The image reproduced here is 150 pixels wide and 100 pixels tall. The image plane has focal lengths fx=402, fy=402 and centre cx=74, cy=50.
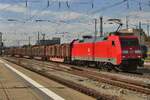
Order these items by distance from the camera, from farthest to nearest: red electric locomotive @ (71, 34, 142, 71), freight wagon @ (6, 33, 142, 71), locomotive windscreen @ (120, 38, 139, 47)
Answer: locomotive windscreen @ (120, 38, 139, 47)
freight wagon @ (6, 33, 142, 71)
red electric locomotive @ (71, 34, 142, 71)

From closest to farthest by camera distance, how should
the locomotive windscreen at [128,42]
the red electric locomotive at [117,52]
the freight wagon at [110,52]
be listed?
the red electric locomotive at [117,52], the freight wagon at [110,52], the locomotive windscreen at [128,42]

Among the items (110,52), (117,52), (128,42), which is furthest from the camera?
(110,52)

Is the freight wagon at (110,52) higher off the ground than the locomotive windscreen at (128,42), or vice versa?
the locomotive windscreen at (128,42)

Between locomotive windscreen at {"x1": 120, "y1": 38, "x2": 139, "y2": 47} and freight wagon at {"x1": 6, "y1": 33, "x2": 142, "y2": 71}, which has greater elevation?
locomotive windscreen at {"x1": 120, "y1": 38, "x2": 139, "y2": 47}

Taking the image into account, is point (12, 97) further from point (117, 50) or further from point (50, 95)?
point (117, 50)

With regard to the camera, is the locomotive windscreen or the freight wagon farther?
the locomotive windscreen

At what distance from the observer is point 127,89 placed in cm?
1927

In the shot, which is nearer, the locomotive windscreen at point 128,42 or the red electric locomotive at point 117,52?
the red electric locomotive at point 117,52

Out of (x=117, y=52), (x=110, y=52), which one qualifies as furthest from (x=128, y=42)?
(x=110, y=52)

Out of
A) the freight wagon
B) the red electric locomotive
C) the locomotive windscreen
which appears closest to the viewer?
the red electric locomotive

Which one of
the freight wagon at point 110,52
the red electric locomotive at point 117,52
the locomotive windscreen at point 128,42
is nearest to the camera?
the red electric locomotive at point 117,52

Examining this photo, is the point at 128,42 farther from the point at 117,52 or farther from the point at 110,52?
the point at 110,52

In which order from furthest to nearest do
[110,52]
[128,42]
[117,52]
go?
[110,52] < [128,42] < [117,52]

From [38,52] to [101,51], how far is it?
157 feet
